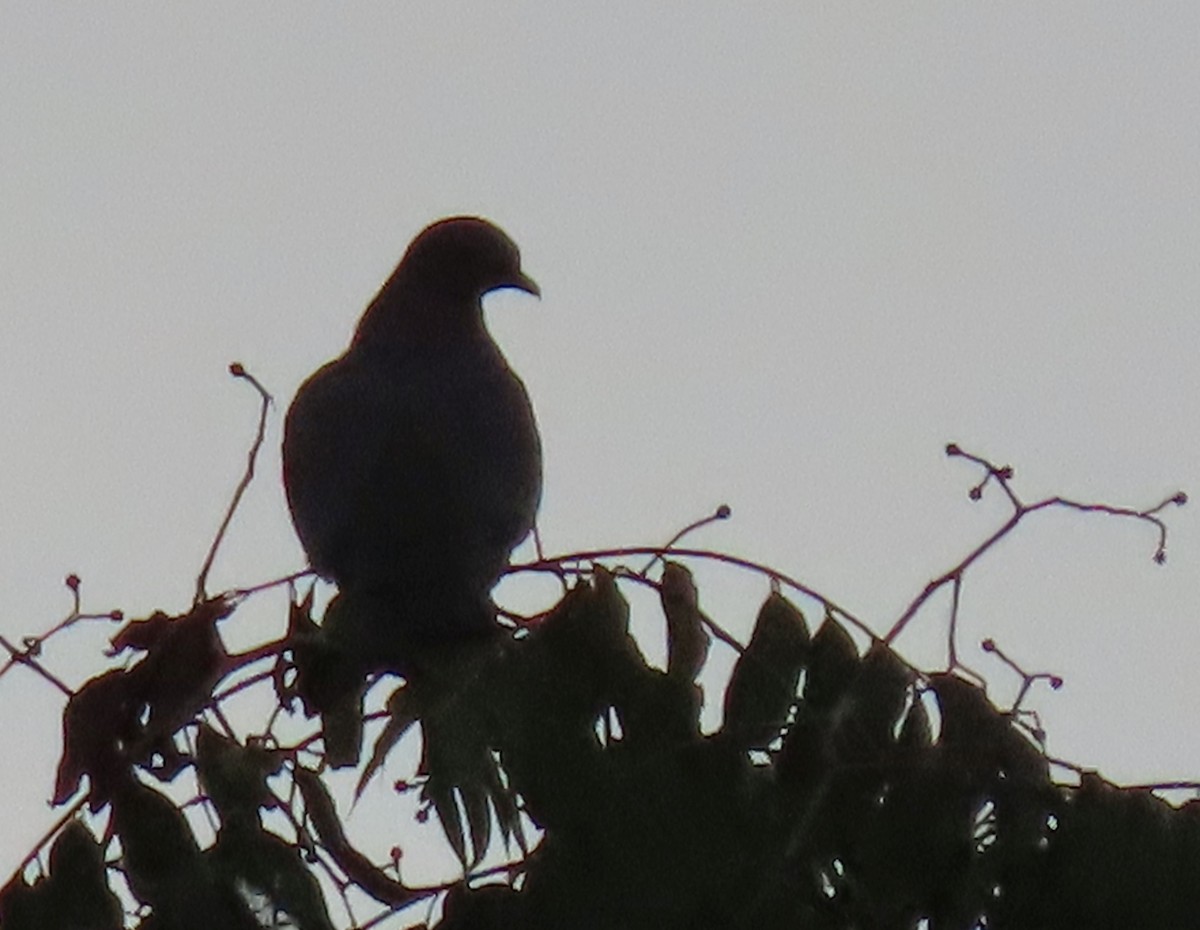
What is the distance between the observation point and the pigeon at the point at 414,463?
3572 mm

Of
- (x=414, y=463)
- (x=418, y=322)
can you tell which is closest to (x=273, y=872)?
(x=414, y=463)

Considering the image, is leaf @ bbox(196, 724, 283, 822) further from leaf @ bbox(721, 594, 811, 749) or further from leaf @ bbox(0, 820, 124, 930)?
leaf @ bbox(721, 594, 811, 749)

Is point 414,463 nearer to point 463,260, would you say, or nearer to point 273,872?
point 463,260

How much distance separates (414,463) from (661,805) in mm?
→ 1631

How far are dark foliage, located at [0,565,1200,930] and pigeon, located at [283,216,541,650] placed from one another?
1.02 m

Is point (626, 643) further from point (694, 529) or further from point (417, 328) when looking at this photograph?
point (417, 328)

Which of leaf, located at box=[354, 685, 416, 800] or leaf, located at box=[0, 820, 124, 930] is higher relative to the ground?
leaf, located at box=[354, 685, 416, 800]

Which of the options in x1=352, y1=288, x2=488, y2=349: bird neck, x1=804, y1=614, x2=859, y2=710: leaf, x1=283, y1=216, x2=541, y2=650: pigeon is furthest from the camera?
x1=352, y1=288, x2=488, y2=349: bird neck

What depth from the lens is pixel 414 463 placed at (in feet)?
12.0

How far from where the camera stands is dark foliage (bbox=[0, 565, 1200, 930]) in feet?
6.77

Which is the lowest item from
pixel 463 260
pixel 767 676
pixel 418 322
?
pixel 767 676

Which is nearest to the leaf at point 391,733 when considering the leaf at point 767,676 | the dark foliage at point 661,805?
the dark foliage at point 661,805

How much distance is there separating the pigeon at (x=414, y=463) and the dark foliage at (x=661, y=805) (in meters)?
1.02

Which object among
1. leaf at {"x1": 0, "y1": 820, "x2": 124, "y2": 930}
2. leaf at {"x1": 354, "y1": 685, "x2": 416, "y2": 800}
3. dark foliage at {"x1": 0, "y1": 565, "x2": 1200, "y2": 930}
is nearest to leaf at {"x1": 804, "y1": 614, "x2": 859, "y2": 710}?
dark foliage at {"x1": 0, "y1": 565, "x2": 1200, "y2": 930}
